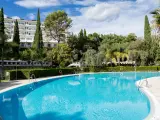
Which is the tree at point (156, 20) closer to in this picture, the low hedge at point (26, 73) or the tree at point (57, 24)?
the low hedge at point (26, 73)

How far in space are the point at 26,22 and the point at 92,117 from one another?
7547 cm

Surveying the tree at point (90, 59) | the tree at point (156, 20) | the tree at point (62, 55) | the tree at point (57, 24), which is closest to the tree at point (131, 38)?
the tree at point (57, 24)

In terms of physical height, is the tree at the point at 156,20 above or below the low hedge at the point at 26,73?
above

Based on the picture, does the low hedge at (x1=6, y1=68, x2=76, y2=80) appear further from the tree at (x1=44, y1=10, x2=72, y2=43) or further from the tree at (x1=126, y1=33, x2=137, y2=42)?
the tree at (x1=126, y1=33, x2=137, y2=42)

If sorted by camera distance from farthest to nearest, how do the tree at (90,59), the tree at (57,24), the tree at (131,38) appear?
the tree at (131,38)
the tree at (57,24)
the tree at (90,59)

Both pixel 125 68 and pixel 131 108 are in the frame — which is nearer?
pixel 131 108

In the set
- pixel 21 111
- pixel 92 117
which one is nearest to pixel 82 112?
pixel 92 117

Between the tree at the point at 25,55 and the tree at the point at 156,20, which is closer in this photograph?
the tree at the point at 156,20

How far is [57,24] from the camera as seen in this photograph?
44.0 metres

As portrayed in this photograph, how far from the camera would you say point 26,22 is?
80062 millimetres

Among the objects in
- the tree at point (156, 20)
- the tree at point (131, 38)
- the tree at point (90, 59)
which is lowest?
the tree at point (90, 59)

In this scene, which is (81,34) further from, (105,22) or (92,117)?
(92,117)

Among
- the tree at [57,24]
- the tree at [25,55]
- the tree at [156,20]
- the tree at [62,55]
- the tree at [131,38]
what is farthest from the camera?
the tree at [131,38]

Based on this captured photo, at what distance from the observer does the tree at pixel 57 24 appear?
4357 cm
